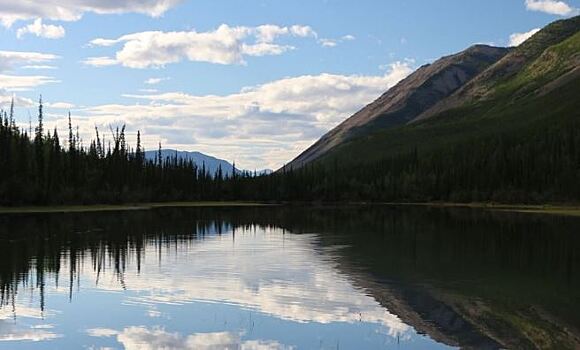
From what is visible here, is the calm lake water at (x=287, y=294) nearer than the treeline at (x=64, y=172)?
Yes

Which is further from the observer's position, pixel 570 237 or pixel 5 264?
pixel 570 237

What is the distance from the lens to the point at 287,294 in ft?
122

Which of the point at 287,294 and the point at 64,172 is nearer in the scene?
the point at 287,294

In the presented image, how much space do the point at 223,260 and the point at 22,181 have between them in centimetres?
8834

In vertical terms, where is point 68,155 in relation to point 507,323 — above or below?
above

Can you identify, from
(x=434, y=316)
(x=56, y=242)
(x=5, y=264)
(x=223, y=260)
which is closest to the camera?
(x=434, y=316)

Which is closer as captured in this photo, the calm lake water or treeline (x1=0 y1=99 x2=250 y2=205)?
the calm lake water

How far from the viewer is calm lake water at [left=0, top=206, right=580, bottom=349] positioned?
2673cm

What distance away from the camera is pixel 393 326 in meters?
29.0

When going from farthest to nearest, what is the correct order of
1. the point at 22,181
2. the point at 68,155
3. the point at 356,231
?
the point at 68,155
the point at 22,181
the point at 356,231

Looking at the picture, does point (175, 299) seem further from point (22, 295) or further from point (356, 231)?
point (356, 231)

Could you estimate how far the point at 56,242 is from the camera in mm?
62906

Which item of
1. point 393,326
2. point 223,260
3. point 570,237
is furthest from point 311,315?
point 570,237

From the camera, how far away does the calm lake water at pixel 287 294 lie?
87.7ft
